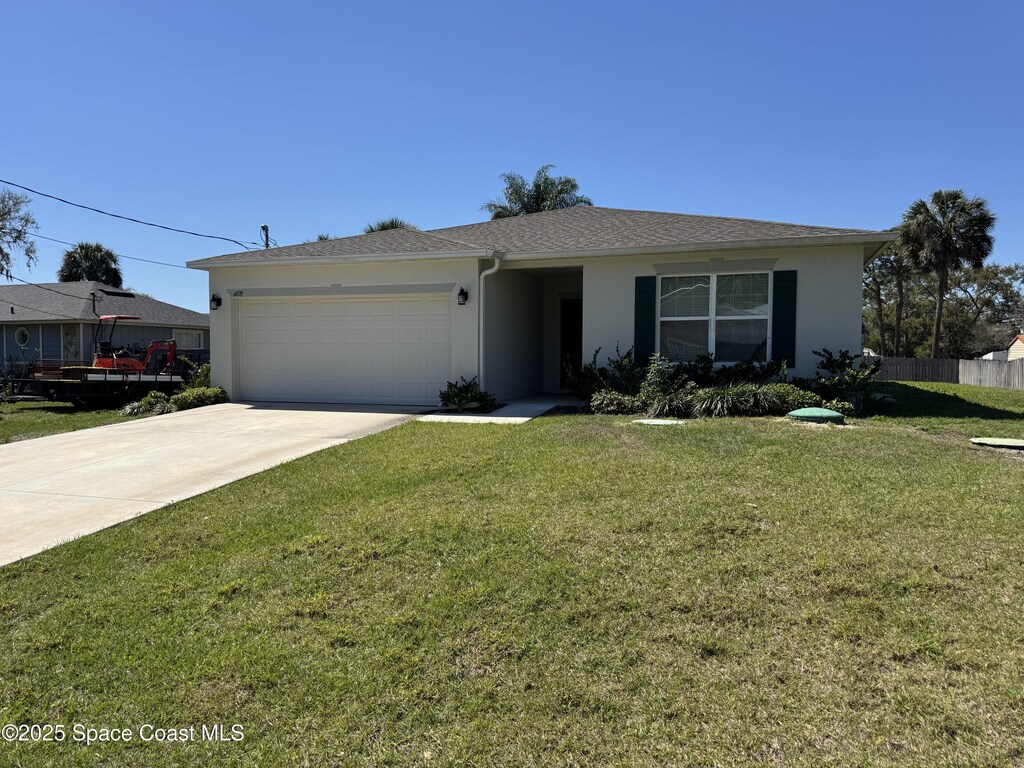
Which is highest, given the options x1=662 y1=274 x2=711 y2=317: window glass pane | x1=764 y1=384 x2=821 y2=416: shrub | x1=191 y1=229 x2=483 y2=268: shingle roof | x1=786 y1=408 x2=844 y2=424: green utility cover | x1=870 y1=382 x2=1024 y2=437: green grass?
x1=191 y1=229 x2=483 y2=268: shingle roof

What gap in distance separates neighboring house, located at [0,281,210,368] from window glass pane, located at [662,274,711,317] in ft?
63.9

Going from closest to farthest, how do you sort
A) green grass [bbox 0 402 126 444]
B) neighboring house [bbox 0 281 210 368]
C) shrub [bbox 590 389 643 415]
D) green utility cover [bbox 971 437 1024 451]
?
1. green utility cover [bbox 971 437 1024 451]
2. green grass [bbox 0 402 126 444]
3. shrub [bbox 590 389 643 415]
4. neighboring house [bbox 0 281 210 368]

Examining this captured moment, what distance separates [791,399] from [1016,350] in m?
40.5

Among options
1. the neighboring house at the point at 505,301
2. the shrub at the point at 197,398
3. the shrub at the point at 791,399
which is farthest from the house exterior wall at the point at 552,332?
the shrub at the point at 197,398

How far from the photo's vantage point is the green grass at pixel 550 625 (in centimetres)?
235

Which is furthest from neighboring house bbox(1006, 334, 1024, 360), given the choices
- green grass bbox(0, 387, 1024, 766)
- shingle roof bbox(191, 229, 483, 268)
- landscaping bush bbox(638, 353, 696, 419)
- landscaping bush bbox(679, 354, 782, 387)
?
green grass bbox(0, 387, 1024, 766)

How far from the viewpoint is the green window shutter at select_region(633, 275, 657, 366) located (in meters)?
11.1

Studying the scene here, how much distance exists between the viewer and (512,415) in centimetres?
992

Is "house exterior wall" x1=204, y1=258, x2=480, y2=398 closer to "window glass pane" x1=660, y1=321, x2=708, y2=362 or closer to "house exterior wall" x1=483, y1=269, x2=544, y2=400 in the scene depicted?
"house exterior wall" x1=483, y1=269, x2=544, y2=400

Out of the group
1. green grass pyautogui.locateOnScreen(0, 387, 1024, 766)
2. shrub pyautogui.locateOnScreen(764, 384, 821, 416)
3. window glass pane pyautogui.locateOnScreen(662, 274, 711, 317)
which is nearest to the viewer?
green grass pyautogui.locateOnScreen(0, 387, 1024, 766)

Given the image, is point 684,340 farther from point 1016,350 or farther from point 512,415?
point 1016,350

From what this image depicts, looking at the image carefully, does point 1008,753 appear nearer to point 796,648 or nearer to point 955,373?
point 796,648

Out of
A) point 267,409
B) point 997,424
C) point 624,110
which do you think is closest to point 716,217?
point 624,110

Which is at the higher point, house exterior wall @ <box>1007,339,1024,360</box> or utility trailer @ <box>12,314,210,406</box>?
house exterior wall @ <box>1007,339,1024,360</box>
